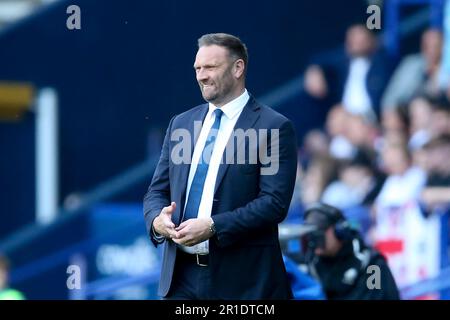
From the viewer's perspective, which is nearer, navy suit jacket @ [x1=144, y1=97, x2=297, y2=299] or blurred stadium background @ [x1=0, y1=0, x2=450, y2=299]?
navy suit jacket @ [x1=144, y1=97, x2=297, y2=299]

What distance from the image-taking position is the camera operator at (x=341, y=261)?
6789mm

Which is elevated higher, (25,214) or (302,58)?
(302,58)

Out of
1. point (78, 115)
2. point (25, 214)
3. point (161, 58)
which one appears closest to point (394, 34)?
point (161, 58)

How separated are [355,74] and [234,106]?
5.63m

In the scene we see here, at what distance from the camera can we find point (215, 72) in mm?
5176

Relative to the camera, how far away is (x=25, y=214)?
42.2 feet

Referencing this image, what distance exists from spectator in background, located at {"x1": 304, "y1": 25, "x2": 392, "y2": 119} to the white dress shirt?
550cm

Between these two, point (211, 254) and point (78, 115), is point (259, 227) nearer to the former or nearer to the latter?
point (211, 254)

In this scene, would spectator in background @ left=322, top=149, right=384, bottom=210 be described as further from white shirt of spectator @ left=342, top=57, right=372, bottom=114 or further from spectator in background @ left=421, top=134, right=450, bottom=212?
spectator in background @ left=421, top=134, right=450, bottom=212

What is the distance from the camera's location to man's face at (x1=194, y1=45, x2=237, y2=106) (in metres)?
5.18

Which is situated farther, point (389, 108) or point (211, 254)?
point (389, 108)

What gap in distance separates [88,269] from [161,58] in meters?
2.16

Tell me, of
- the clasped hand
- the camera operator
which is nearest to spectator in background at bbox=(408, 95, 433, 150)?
the camera operator

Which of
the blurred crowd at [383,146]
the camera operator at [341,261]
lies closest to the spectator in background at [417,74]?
the blurred crowd at [383,146]
